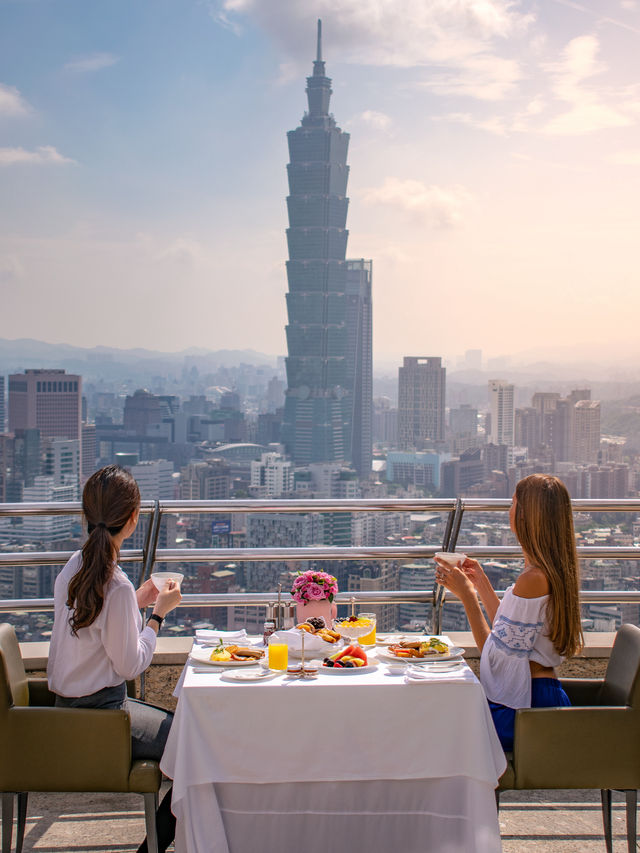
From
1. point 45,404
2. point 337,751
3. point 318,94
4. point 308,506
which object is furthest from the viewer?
point 318,94

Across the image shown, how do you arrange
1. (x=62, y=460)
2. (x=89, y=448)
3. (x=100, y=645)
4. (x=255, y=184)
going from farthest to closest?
(x=255, y=184) → (x=89, y=448) → (x=62, y=460) → (x=100, y=645)

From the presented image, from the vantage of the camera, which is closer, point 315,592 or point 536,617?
point 536,617

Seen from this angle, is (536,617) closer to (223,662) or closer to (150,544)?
(223,662)

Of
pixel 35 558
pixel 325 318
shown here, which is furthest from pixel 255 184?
pixel 35 558

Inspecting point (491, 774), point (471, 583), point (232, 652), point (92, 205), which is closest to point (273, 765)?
point (232, 652)

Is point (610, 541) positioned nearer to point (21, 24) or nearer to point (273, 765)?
point (273, 765)

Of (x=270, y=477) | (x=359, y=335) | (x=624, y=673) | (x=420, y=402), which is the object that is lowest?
(x=270, y=477)

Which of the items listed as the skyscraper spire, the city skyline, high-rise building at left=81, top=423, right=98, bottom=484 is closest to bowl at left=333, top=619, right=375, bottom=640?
high-rise building at left=81, top=423, right=98, bottom=484
